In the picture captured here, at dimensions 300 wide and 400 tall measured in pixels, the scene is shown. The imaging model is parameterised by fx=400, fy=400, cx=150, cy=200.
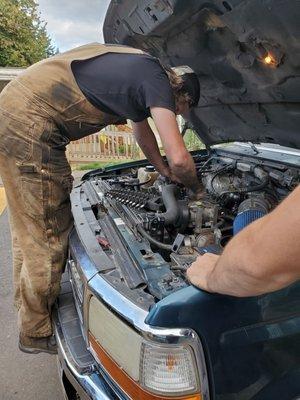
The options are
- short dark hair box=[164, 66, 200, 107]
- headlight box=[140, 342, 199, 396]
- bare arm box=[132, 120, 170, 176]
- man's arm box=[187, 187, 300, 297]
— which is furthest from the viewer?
bare arm box=[132, 120, 170, 176]

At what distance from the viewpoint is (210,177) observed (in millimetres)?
2818

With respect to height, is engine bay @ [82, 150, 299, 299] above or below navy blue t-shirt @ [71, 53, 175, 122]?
below

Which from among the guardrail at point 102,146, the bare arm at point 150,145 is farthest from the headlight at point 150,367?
the guardrail at point 102,146

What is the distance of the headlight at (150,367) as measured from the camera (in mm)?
1246

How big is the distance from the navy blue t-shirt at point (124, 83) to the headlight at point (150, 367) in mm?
1248

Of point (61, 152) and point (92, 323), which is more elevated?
point (61, 152)

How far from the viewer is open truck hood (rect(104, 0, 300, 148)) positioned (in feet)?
6.08

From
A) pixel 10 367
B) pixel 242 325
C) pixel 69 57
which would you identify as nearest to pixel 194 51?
pixel 69 57

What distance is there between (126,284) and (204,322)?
393 mm

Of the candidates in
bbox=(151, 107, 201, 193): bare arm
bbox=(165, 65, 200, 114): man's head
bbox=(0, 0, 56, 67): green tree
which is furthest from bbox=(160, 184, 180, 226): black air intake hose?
bbox=(0, 0, 56, 67): green tree

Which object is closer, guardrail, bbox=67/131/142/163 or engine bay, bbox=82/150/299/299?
engine bay, bbox=82/150/299/299

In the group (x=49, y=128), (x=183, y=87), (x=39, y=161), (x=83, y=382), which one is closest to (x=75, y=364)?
(x=83, y=382)

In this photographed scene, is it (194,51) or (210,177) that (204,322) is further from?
(194,51)

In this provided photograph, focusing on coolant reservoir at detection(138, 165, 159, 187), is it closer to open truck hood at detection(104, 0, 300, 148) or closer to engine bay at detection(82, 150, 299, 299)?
engine bay at detection(82, 150, 299, 299)
